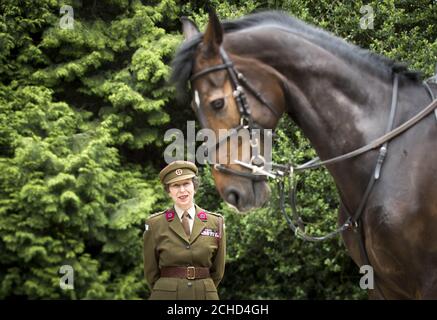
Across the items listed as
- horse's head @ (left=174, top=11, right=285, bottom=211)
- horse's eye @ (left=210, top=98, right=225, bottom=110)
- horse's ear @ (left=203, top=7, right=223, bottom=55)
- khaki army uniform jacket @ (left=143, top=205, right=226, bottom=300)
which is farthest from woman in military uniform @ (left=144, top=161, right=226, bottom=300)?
horse's ear @ (left=203, top=7, right=223, bottom=55)

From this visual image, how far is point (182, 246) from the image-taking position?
11.5 feet

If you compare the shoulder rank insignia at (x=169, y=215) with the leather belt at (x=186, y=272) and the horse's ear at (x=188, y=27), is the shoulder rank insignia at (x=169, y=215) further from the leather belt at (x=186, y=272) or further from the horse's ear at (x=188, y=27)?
the horse's ear at (x=188, y=27)

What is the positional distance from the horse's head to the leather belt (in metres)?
0.54

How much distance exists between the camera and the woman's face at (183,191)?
352 centimetres

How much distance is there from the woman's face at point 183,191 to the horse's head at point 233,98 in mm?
350

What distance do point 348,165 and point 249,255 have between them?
197 inches

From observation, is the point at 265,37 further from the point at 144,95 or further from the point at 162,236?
the point at 144,95

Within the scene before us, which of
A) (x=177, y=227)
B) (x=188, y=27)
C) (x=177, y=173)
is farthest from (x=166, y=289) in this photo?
(x=188, y=27)

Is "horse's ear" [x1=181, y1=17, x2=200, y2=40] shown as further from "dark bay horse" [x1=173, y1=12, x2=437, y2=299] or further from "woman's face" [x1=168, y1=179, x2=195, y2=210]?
"woman's face" [x1=168, y1=179, x2=195, y2=210]

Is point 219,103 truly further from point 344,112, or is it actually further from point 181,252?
point 181,252

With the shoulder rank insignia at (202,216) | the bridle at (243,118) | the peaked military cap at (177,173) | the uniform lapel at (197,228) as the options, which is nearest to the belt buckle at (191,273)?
the uniform lapel at (197,228)

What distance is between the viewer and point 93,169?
6.84 metres

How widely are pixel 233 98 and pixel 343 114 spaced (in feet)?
2.07

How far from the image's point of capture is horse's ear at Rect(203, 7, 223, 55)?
3.13 meters
